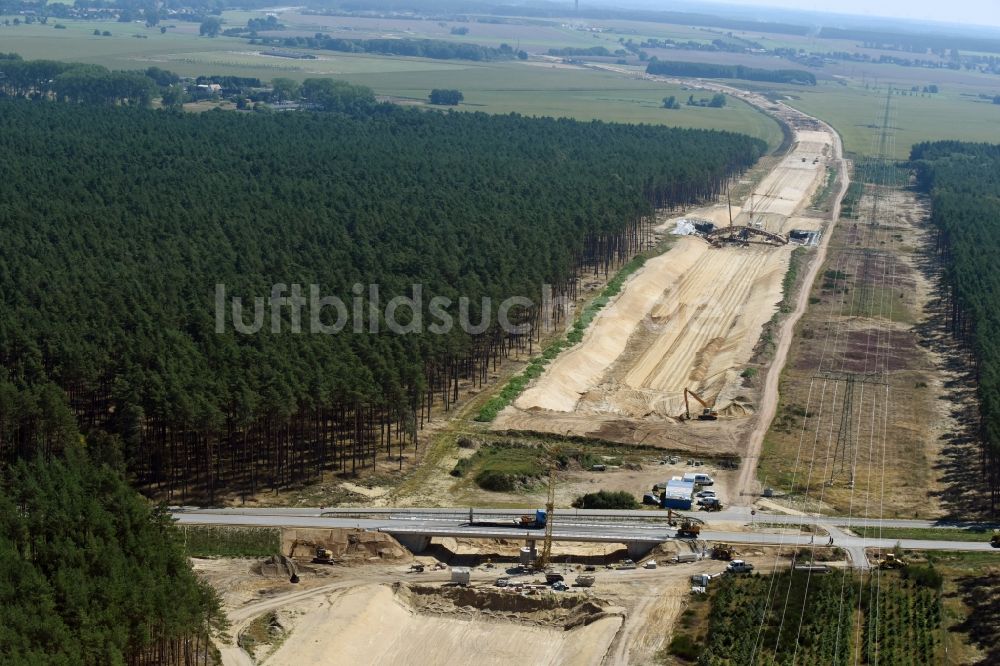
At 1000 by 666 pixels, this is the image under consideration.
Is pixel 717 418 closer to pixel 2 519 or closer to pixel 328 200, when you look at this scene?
pixel 2 519

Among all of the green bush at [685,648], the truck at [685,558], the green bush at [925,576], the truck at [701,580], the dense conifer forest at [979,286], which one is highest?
the dense conifer forest at [979,286]

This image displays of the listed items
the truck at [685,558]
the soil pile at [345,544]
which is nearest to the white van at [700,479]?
the truck at [685,558]

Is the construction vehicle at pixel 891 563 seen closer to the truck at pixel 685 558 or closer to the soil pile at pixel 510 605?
the truck at pixel 685 558

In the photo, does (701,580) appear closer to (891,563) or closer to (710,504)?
(891,563)

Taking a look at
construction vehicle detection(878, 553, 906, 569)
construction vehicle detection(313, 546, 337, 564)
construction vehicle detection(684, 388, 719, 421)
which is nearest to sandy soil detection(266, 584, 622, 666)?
construction vehicle detection(313, 546, 337, 564)

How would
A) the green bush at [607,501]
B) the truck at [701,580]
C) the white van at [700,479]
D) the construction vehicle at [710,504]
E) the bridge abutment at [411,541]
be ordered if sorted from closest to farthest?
the truck at [701,580]
the bridge abutment at [411,541]
the green bush at [607,501]
the construction vehicle at [710,504]
the white van at [700,479]

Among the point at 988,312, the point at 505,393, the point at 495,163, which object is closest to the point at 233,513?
the point at 505,393
